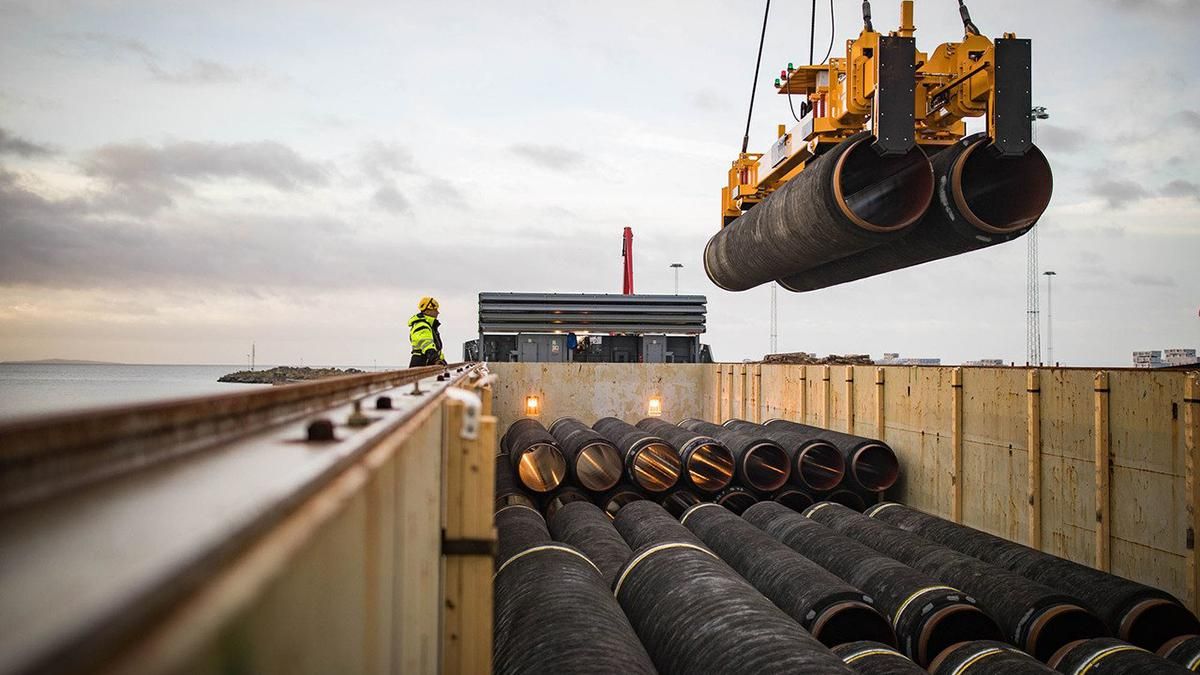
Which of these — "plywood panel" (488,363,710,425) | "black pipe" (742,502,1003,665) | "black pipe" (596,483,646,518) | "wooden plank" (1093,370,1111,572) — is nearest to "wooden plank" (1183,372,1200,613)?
"wooden plank" (1093,370,1111,572)

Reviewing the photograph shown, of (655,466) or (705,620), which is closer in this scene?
(705,620)

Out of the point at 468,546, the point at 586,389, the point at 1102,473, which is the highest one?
the point at 586,389

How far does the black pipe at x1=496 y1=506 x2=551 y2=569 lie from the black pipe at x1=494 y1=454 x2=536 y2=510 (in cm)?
207

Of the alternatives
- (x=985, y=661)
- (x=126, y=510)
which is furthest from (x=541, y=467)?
(x=126, y=510)

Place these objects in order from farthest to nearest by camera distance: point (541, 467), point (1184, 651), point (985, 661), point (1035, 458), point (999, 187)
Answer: point (541, 467)
point (999, 187)
point (1035, 458)
point (1184, 651)
point (985, 661)

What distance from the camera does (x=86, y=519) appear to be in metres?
0.89

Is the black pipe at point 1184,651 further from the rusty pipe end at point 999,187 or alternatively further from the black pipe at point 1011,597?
the rusty pipe end at point 999,187

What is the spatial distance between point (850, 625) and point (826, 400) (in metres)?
7.17

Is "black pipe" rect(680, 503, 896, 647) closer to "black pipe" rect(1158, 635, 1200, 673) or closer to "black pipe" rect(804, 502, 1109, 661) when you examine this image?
"black pipe" rect(804, 502, 1109, 661)

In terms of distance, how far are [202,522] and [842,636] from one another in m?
5.46

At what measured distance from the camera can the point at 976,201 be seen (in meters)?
8.09

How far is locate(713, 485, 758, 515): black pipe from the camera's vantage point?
1074cm

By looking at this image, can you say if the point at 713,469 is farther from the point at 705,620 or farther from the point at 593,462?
the point at 705,620

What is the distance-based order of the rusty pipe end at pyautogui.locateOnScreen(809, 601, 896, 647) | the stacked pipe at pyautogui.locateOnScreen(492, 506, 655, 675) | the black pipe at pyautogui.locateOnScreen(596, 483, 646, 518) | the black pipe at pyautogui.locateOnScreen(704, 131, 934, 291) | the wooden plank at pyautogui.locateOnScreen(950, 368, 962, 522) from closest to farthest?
the stacked pipe at pyautogui.locateOnScreen(492, 506, 655, 675) → the rusty pipe end at pyautogui.locateOnScreen(809, 601, 896, 647) → the black pipe at pyautogui.locateOnScreen(704, 131, 934, 291) → the wooden plank at pyautogui.locateOnScreen(950, 368, 962, 522) → the black pipe at pyautogui.locateOnScreen(596, 483, 646, 518)
